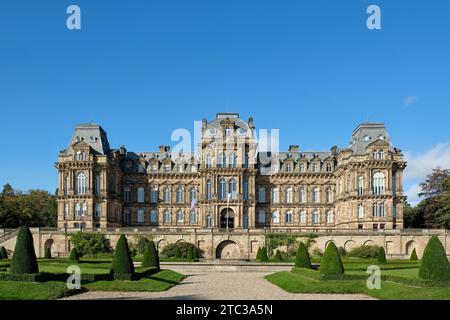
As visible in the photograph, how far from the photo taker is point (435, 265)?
24.2m

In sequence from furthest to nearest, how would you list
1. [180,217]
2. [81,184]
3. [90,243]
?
1. [180,217]
2. [81,184]
3. [90,243]

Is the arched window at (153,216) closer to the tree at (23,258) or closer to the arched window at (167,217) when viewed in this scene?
the arched window at (167,217)

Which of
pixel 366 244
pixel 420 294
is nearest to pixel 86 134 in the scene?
pixel 366 244

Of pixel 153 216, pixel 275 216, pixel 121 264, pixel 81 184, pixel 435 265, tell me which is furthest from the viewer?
pixel 153 216

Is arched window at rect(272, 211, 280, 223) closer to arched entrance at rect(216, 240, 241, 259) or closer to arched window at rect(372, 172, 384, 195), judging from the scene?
arched entrance at rect(216, 240, 241, 259)

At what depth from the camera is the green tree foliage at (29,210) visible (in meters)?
69.0

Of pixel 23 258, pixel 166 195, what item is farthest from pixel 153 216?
Answer: pixel 23 258

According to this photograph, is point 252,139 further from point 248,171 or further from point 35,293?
point 35,293

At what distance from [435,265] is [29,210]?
191 feet

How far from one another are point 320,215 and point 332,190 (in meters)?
3.44

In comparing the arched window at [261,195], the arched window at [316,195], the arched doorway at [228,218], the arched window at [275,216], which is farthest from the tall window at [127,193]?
the arched window at [316,195]

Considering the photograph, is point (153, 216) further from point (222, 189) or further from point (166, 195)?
point (222, 189)
